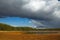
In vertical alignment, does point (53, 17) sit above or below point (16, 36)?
above

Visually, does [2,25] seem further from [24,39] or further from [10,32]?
[24,39]

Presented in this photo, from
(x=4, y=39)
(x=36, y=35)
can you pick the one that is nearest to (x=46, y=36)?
(x=36, y=35)

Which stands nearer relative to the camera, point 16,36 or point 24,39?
point 24,39

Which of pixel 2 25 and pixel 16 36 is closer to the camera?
pixel 2 25

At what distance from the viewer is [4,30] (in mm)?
3500

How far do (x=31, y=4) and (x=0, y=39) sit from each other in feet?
3.95

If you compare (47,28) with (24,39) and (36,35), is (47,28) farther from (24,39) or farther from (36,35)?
(24,39)

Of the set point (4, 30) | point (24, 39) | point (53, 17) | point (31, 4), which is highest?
point (31, 4)

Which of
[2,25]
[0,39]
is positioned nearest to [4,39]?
[0,39]

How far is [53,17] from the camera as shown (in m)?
3.63

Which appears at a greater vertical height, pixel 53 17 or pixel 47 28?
pixel 53 17

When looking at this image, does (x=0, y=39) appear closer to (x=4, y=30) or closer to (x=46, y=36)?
(x=4, y=30)

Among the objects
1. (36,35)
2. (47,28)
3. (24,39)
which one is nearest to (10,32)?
(24,39)

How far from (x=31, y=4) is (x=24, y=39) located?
93 centimetres
